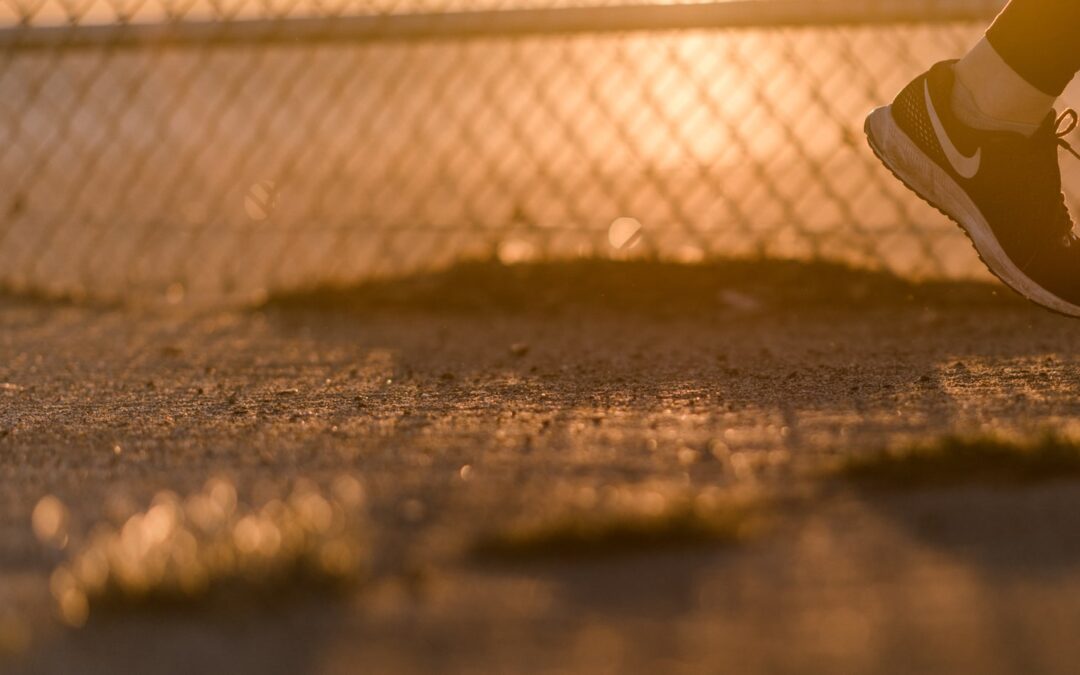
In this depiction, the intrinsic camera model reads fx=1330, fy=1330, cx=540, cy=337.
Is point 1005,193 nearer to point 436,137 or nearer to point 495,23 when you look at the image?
point 495,23

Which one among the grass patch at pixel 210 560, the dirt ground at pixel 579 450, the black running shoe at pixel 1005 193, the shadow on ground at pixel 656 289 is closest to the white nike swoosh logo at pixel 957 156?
the black running shoe at pixel 1005 193

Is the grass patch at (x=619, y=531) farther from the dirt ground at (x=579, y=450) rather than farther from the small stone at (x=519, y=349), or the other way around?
the small stone at (x=519, y=349)

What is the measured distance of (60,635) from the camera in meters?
1.43

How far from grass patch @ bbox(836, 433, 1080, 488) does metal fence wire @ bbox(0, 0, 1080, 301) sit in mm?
2340

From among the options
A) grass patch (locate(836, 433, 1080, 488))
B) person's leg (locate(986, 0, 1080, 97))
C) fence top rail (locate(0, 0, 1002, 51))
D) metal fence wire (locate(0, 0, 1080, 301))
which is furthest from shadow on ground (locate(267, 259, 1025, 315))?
grass patch (locate(836, 433, 1080, 488))

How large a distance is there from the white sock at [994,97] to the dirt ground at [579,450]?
0.55m

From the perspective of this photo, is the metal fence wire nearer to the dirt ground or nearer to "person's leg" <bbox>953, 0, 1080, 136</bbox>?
the dirt ground

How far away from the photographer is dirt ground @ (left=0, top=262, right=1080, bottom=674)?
1.37 meters

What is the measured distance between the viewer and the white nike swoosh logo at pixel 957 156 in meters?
2.94

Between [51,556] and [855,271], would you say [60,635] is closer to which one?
[51,556]

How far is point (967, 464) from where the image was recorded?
6.23ft

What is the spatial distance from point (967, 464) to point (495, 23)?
2.84 m

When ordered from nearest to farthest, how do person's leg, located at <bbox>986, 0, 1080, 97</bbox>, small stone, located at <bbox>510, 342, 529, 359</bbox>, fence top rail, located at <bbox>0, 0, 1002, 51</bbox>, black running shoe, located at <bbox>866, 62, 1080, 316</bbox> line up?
person's leg, located at <bbox>986, 0, 1080, 97</bbox>, black running shoe, located at <bbox>866, 62, 1080, 316</bbox>, small stone, located at <bbox>510, 342, 529, 359</bbox>, fence top rail, located at <bbox>0, 0, 1002, 51</bbox>

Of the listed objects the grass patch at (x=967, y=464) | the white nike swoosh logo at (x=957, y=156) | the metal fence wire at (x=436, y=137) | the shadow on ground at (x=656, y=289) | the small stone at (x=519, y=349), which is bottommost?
the grass patch at (x=967, y=464)
